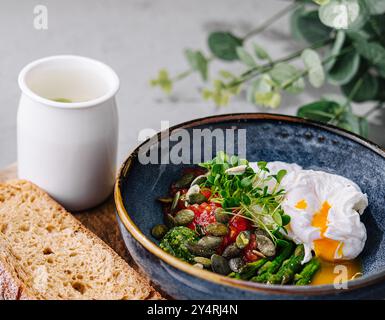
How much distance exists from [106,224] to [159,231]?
0.38 metres

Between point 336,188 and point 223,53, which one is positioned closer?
point 336,188

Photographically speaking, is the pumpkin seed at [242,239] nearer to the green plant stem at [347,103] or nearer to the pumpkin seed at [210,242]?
the pumpkin seed at [210,242]

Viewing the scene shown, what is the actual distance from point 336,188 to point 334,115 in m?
0.94

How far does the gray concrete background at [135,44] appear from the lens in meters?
4.10

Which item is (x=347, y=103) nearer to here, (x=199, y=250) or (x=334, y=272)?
(x=334, y=272)

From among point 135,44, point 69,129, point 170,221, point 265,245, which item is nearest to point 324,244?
point 265,245

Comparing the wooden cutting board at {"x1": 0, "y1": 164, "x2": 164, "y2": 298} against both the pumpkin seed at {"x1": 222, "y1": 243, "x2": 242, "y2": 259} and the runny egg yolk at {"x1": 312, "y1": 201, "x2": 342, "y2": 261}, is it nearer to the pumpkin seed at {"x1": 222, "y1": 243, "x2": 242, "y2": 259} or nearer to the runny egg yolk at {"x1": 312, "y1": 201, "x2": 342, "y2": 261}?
the pumpkin seed at {"x1": 222, "y1": 243, "x2": 242, "y2": 259}

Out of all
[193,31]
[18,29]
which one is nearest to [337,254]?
[193,31]

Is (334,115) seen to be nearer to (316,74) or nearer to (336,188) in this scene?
(316,74)

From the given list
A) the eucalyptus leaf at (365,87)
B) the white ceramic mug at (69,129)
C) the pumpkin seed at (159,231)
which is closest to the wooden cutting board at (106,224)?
the white ceramic mug at (69,129)

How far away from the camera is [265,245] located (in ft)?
7.97
